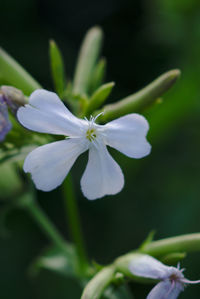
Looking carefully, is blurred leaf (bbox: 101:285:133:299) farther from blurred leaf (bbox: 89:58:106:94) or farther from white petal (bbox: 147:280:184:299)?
blurred leaf (bbox: 89:58:106:94)

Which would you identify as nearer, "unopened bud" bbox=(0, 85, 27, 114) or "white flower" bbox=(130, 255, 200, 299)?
"white flower" bbox=(130, 255, 200, 299)

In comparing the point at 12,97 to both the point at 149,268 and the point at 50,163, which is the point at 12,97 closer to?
the point at 50,163

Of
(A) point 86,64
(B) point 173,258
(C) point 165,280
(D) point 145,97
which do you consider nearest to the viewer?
(C) point 165,280

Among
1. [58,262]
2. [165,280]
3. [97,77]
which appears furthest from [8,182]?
[165,280]

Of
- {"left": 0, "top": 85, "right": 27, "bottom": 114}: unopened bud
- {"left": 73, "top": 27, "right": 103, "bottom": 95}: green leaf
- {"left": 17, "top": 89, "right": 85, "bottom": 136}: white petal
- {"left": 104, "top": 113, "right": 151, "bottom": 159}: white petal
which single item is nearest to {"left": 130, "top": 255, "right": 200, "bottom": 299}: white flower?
{"left": 104, "top": 113, "right": 151, "bottom": 159}: white petal

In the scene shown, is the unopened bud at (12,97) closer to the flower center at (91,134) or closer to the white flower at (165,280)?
the flower center at (91,134)
